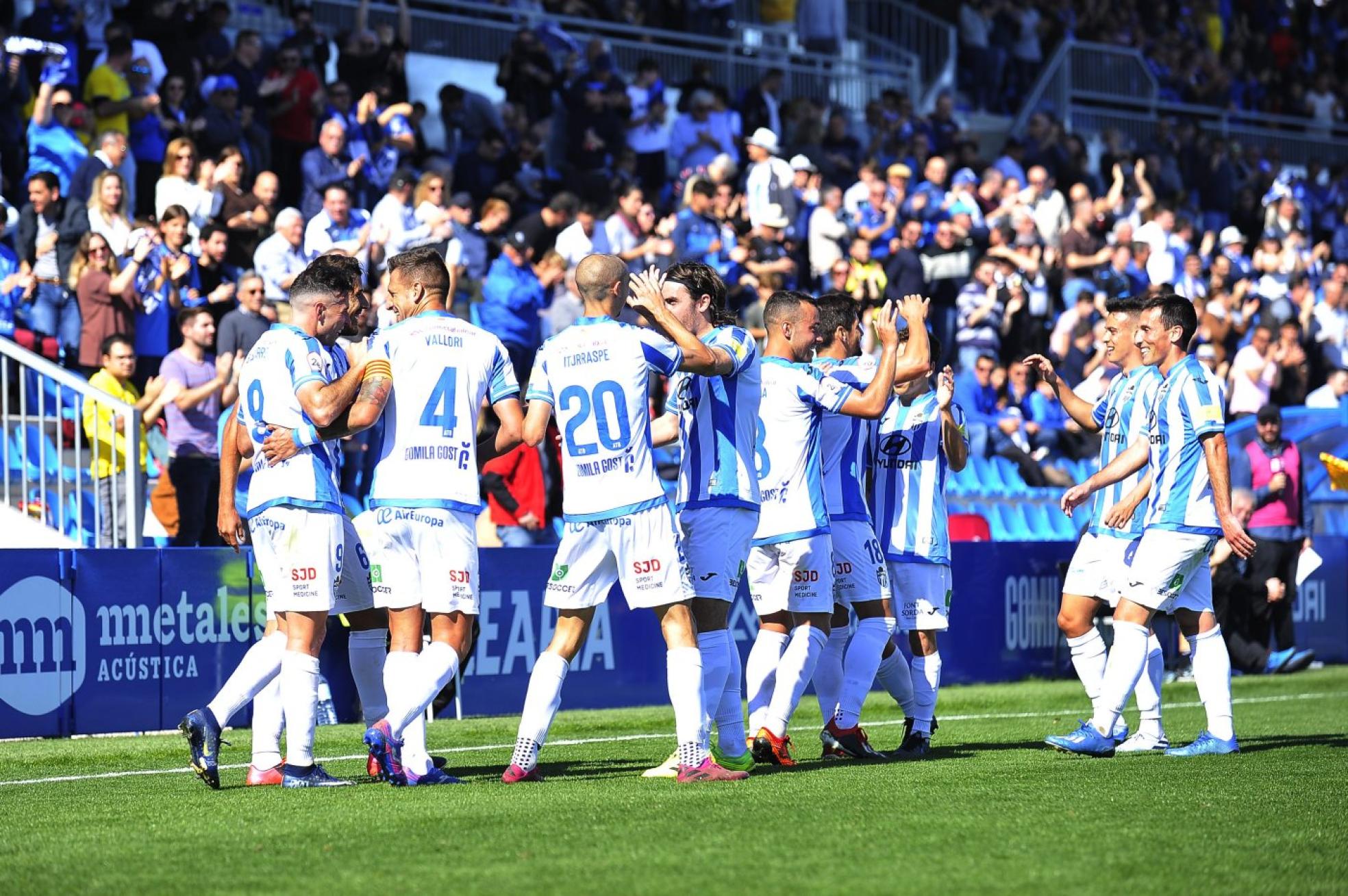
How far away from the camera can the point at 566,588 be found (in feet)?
27.3

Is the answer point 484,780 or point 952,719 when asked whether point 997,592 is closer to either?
point 952,719

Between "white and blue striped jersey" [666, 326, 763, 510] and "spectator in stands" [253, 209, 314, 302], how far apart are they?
739 centimetres

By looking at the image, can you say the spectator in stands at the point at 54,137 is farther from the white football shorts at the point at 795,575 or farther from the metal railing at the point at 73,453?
the white football shorts at the point at 795,575

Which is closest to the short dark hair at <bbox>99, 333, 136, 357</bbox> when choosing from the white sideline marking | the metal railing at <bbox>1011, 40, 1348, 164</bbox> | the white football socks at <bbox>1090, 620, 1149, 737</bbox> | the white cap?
the white sideline marking

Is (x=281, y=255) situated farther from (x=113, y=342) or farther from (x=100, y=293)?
(x=113, y=342)

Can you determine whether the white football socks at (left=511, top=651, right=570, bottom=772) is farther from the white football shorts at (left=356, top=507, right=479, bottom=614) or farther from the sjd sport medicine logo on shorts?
the sjd sport medicine logo on shorts

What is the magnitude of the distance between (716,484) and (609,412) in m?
0.67

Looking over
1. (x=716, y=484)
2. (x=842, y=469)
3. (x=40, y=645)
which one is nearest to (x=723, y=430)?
(x=716, y=484)

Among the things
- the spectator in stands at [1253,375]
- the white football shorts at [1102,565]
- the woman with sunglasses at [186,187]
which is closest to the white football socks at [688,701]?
the white football shorts at [1102,565]

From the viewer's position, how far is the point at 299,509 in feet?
27.1

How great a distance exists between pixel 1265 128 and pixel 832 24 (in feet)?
34.7

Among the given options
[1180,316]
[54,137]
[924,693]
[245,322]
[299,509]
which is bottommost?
[924,693]

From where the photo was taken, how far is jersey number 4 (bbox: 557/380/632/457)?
27.3 ft

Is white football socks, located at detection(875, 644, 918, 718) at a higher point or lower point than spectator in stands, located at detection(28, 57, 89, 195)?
lower
